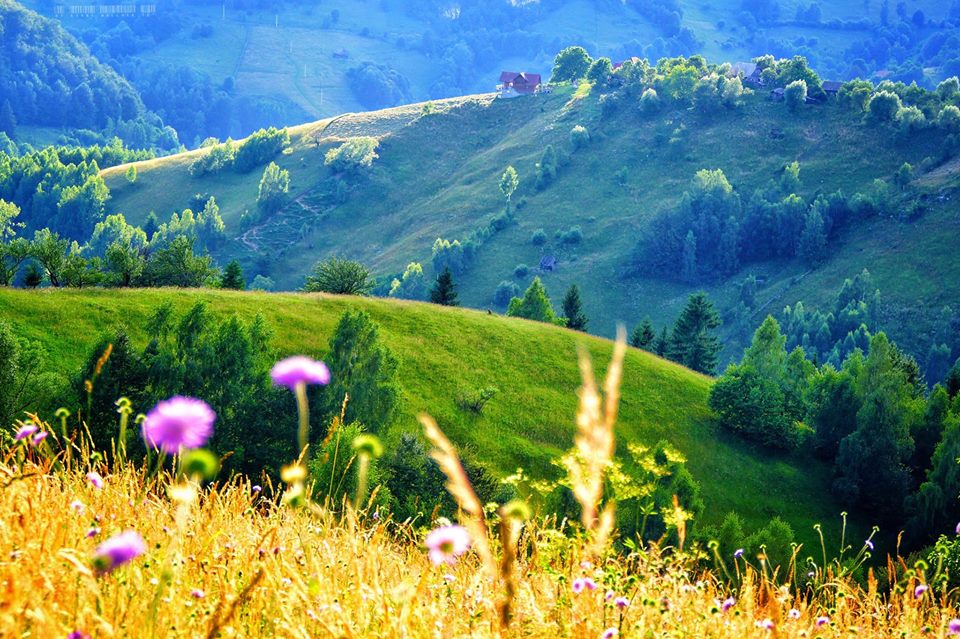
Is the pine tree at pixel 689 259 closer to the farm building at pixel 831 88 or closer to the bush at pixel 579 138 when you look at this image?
the bush at pixel 579 138

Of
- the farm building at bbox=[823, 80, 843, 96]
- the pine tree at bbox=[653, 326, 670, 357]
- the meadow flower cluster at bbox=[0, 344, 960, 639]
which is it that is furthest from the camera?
the farm building at bbox=[823, 80, 843, 96]

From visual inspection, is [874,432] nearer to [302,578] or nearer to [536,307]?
[536,307]

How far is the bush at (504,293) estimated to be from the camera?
148375mm

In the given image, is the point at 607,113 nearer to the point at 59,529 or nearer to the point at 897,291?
the point at 897,291

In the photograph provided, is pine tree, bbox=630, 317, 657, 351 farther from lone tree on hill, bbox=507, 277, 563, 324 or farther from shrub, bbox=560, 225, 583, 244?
shrub, bbox=560, 225, 583, 244

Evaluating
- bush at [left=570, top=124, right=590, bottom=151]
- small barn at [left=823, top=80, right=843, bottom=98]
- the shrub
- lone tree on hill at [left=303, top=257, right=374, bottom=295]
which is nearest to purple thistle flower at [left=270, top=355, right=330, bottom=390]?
lone tree on hill at [left=303, top=257, right=374, bottom=295]

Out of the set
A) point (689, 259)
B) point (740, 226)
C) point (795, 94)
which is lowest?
point (689, 259)

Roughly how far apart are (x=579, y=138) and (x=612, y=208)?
23.2 metres

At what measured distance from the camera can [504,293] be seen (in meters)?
→ 149

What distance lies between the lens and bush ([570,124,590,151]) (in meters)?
187

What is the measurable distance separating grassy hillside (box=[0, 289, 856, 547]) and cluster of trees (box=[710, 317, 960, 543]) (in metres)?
1.91

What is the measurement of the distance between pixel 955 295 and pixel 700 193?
168ft

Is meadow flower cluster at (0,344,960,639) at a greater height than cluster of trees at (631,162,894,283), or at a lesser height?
lesser

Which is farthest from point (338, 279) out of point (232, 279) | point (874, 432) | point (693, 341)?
point (874, 432)
